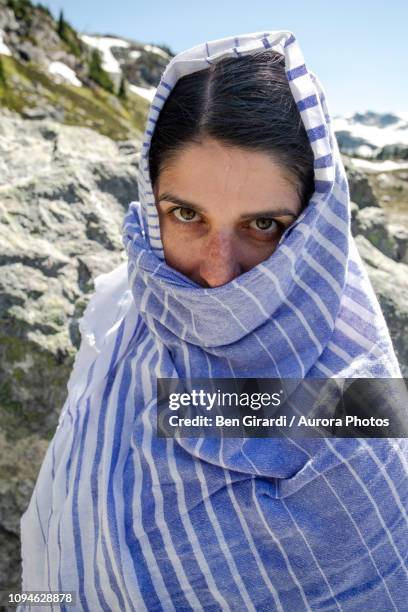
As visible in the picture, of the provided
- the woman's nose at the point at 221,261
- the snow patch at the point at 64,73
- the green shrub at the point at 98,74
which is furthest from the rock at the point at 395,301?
the green shrub at the point at 98,74

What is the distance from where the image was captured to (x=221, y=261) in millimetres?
1443

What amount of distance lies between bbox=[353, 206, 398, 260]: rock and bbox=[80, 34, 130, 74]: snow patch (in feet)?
271

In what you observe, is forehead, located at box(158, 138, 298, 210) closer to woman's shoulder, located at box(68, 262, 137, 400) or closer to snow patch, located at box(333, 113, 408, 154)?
woman's shoulder, located at box(68, 262, 137, 400)

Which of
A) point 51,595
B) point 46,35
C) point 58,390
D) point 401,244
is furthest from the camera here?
point 46,35

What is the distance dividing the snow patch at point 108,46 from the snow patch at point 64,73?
31.1m

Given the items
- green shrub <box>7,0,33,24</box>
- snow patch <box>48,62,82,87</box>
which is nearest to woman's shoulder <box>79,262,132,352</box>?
snow patch <box>48,62,82,87</box>

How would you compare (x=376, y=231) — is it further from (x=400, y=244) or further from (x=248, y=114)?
(x=248, y=114)

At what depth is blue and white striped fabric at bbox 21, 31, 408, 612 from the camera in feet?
4.37

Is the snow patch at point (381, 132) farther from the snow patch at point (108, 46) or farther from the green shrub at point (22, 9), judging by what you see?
the green shrub at point (22, 9)

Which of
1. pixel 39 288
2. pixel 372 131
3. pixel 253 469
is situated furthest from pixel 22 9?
pixel 372 131

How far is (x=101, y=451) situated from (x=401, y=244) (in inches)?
122

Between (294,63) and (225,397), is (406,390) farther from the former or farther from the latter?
(294,63)

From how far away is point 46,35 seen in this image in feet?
166

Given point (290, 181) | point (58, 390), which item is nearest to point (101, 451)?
point (58, 390)
